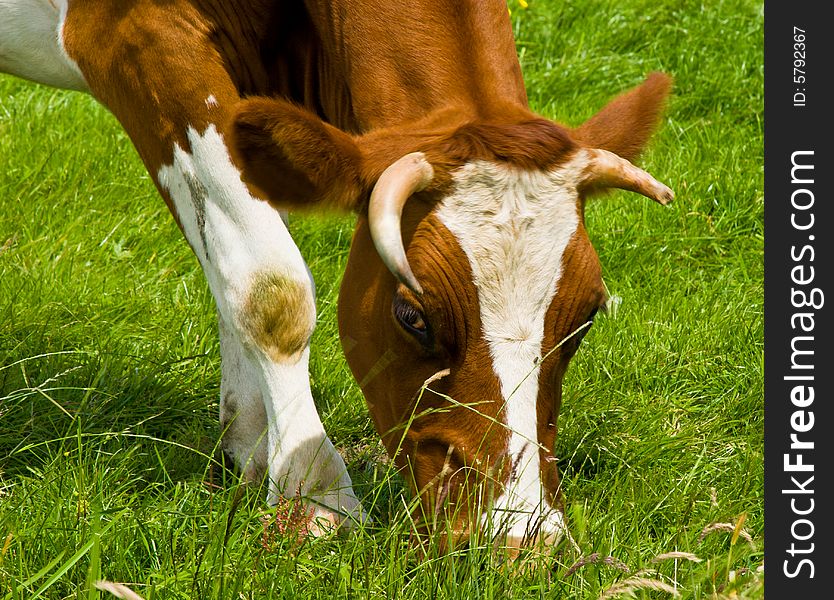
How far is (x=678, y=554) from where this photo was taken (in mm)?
2736

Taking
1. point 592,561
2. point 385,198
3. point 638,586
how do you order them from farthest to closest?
point 385,198 < point 592,561 < point 638,586

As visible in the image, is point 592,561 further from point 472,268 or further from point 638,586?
point 472,268

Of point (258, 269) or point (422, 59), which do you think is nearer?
point (422, 59)

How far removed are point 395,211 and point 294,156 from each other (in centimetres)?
34

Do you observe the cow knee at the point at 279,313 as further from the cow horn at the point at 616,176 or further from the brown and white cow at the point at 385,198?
the cow horn at the point at 616,176

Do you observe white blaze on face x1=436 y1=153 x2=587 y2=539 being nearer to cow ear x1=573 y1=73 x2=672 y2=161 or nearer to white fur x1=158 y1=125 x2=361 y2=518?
cow ear x1=573 y1=73 x2=672 y2=161

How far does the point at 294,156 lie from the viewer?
337 centimetres

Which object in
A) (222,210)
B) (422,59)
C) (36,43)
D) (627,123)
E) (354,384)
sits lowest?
(354,384)

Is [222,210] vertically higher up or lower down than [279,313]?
higher up

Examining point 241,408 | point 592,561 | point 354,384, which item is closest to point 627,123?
point 592,561

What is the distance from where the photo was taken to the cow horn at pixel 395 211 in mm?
3256

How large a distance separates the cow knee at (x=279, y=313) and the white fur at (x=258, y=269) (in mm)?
11

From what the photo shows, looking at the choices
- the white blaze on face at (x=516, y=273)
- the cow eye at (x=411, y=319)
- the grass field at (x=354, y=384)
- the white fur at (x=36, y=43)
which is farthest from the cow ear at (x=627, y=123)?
the white fur at (x=36, y=43)

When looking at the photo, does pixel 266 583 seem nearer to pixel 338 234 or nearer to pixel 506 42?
pixel 506 42
